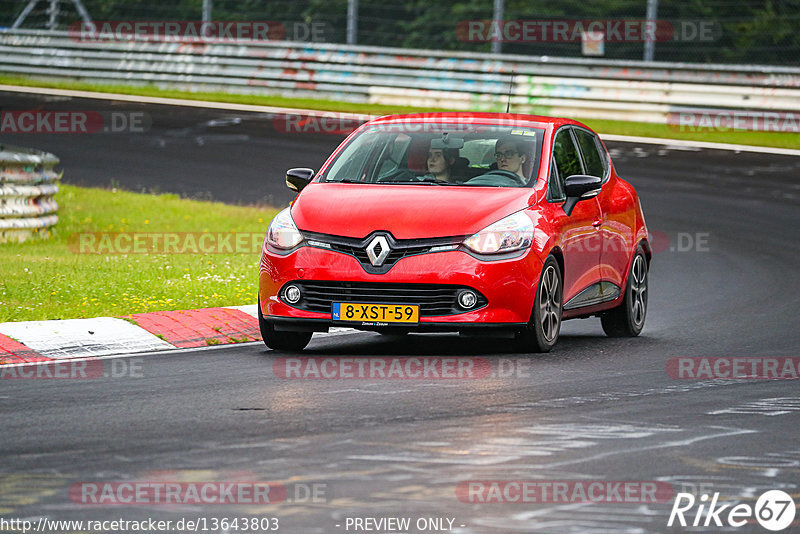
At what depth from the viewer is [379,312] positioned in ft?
33.6

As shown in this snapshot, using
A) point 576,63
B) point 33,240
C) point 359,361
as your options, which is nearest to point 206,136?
point 576,63

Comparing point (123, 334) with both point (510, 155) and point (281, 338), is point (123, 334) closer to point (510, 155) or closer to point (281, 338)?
point (281, 338)

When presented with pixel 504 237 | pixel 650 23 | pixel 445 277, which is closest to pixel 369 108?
pixel 650 23

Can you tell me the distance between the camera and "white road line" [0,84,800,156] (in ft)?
87.1

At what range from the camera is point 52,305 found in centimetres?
1212

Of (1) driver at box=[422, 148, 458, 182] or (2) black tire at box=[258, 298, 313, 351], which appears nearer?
(2) black tire at box=[258, 298, 313, 351]

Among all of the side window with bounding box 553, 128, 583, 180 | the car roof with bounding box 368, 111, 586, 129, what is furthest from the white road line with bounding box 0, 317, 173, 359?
the side window with bounding box 553, 128, 583, 180

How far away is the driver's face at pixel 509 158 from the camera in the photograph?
1130 cm

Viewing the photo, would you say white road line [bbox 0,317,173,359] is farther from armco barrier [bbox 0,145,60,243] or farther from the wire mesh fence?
the wire mesh fence

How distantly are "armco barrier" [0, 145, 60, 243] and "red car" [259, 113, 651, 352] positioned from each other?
6.61 metres

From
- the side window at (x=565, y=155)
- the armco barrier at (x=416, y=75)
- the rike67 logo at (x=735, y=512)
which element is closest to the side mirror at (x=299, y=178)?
the side window at (x=565, y=155)

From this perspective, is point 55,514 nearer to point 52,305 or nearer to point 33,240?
point 52,305

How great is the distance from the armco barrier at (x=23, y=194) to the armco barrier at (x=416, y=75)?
1192cm

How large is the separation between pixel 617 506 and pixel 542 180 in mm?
5095
